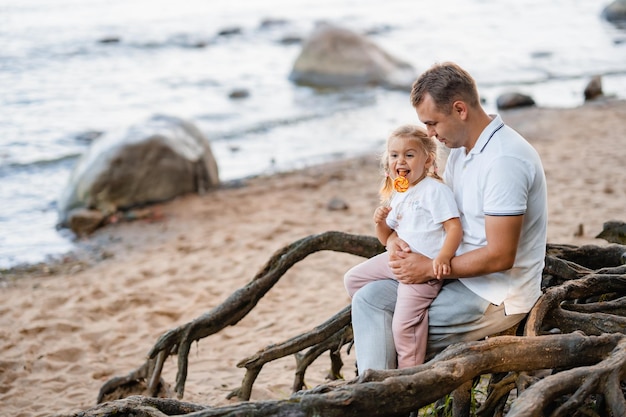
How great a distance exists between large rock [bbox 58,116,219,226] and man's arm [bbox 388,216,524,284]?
24.6 feet

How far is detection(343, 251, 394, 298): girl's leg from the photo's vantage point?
12.8 feet

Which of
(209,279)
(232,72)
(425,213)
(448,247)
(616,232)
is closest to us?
(448,247)

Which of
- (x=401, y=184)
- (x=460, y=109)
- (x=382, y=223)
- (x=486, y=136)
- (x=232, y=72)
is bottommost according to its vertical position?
(x=232, y=72)

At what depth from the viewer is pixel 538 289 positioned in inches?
144

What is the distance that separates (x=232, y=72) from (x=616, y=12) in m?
13.2

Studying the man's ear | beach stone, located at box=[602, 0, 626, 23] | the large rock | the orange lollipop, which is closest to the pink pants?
the orange lollipop

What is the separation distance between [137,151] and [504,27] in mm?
18578

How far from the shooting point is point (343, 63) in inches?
762

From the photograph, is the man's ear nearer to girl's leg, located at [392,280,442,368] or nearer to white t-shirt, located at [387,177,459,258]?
white t-shirt, located at [387,177,459,258]

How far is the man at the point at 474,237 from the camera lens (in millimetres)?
3396

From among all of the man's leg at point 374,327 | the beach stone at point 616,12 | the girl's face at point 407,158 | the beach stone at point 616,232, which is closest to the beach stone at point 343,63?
the beach stone at point 616,12

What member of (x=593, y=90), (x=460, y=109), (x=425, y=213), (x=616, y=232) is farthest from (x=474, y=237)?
(x=593, y=90)

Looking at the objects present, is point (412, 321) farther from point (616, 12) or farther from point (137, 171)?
point (616, 12)

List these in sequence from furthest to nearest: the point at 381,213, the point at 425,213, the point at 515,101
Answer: the point at 515,101 < the point at 381,213 < the point at 425,213
